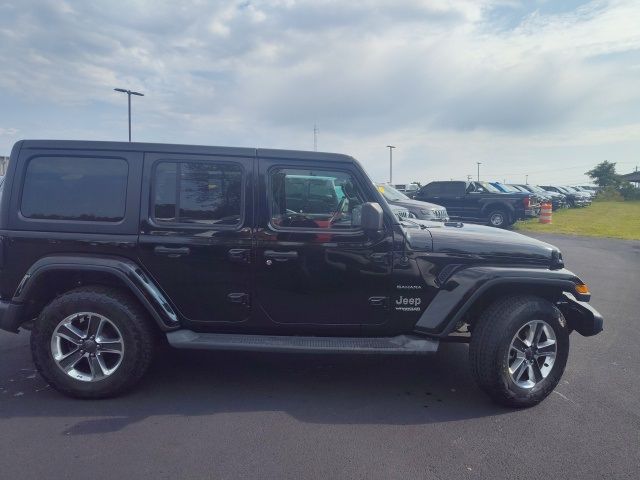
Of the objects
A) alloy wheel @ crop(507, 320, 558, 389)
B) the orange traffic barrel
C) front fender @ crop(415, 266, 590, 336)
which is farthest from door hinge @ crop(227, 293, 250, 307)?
the orange traffic barrel

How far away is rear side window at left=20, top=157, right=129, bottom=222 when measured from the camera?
4008 millimetres

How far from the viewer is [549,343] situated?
4.02 m

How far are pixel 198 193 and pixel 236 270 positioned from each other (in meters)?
0.69

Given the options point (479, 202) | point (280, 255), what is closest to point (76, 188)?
point (280, 255)

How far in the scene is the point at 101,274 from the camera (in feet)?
12.9

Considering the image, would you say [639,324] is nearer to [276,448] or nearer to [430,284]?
[430,284]

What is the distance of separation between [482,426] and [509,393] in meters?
0.40

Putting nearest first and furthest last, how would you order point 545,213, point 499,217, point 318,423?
1. point 318,423
2. point 499,217
3. point 545,213

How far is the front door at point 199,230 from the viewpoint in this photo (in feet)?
13.1

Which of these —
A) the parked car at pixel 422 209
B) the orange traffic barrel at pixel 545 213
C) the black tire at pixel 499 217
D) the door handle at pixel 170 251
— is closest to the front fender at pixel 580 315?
the door handle at pixel 170 251

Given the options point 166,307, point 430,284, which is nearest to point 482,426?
point 430,284

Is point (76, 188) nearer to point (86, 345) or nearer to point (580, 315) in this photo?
point (86, 345)

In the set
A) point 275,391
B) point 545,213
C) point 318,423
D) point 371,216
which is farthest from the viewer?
point 545,213

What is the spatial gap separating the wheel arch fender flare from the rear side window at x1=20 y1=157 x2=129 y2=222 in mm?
344
